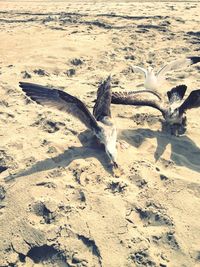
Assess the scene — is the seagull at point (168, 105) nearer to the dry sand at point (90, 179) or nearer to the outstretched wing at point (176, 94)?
the outstretched wing at point (176, 94)

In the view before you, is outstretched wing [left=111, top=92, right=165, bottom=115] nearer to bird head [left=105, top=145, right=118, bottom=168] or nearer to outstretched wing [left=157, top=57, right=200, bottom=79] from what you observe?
bird head [left=105, top=145, right=118, bottom=168]

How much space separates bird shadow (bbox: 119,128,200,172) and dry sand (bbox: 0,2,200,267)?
0.6 inches

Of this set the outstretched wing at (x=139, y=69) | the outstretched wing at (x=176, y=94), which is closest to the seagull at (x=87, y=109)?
the outstretched wing at (x=176, y=94)

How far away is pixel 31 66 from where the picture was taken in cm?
1000

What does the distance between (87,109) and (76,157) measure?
740 mm

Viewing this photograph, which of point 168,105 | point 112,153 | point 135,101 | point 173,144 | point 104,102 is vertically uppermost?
point 104,102

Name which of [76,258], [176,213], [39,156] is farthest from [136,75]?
[76,258]

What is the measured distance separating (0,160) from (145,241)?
2.55 metres

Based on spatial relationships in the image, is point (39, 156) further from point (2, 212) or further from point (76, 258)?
point (76, 258)

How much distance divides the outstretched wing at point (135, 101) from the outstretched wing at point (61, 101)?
0.88 m

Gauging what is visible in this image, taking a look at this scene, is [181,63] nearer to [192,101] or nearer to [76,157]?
[192,101]

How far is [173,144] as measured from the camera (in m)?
6.87

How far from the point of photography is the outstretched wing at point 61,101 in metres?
6.48

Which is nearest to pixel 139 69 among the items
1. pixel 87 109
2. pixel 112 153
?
pixel 87 109
